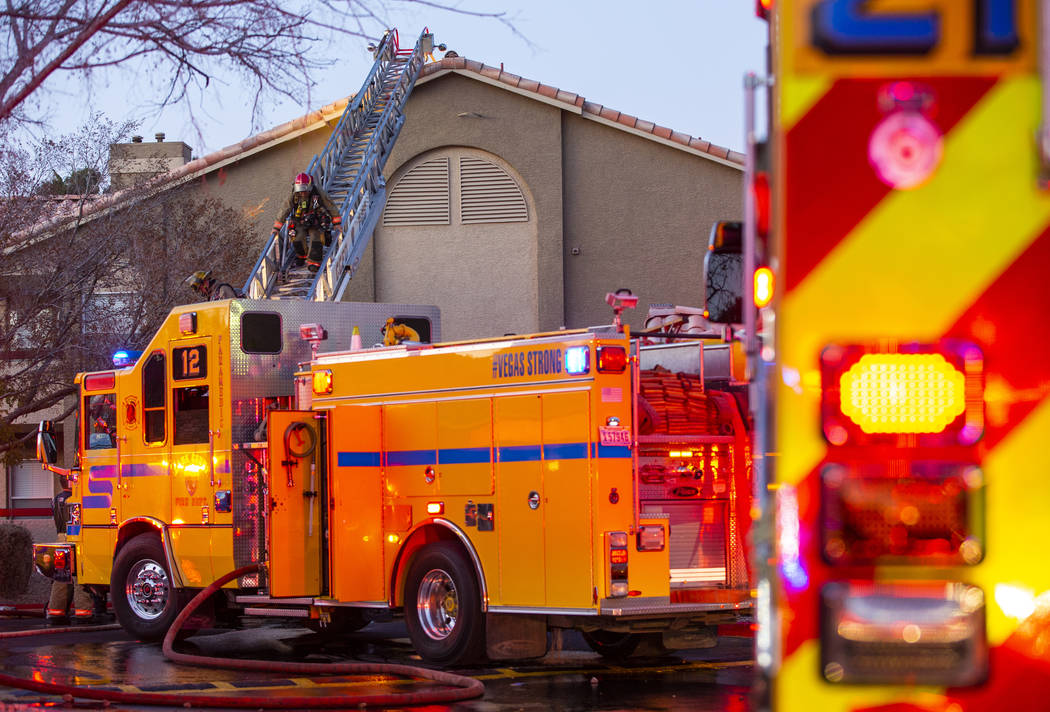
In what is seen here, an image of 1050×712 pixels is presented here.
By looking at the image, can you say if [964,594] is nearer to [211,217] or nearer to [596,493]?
[596,493]

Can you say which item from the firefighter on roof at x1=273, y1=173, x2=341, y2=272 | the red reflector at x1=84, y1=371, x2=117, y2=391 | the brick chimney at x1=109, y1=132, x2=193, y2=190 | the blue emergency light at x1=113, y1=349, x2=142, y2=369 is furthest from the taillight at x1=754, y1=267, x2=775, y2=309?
the brick chimney at x1=109, y1=132, x2=193, y2=190

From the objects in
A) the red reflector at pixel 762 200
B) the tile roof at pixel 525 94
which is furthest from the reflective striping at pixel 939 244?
the tile roof at pixel 525 94

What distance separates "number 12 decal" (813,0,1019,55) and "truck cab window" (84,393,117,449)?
11.9 m

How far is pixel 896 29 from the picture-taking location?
12.5ft

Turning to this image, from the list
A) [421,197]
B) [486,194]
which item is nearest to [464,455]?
[486,194]

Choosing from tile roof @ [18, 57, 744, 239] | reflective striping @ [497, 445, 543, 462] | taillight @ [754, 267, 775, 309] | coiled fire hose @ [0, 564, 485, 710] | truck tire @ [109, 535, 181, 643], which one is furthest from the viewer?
tile roof @ [18, 57, 744, 239]

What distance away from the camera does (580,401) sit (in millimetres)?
10656

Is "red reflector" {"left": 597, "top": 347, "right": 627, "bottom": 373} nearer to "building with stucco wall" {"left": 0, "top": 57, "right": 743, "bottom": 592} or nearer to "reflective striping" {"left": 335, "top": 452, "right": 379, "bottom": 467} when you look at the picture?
"reflective striping" {"left": 335, "top": 452, "right": 379, "bottom": 467}

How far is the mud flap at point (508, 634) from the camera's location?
1134cm

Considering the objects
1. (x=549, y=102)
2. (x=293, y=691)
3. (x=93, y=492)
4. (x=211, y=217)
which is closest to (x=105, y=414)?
(x=93, y=492)

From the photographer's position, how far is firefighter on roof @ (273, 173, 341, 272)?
60.7 feet

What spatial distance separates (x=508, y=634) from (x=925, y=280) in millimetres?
7940

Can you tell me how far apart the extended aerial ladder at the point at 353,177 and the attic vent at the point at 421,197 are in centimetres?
180

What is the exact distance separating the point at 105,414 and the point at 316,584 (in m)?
3.41
